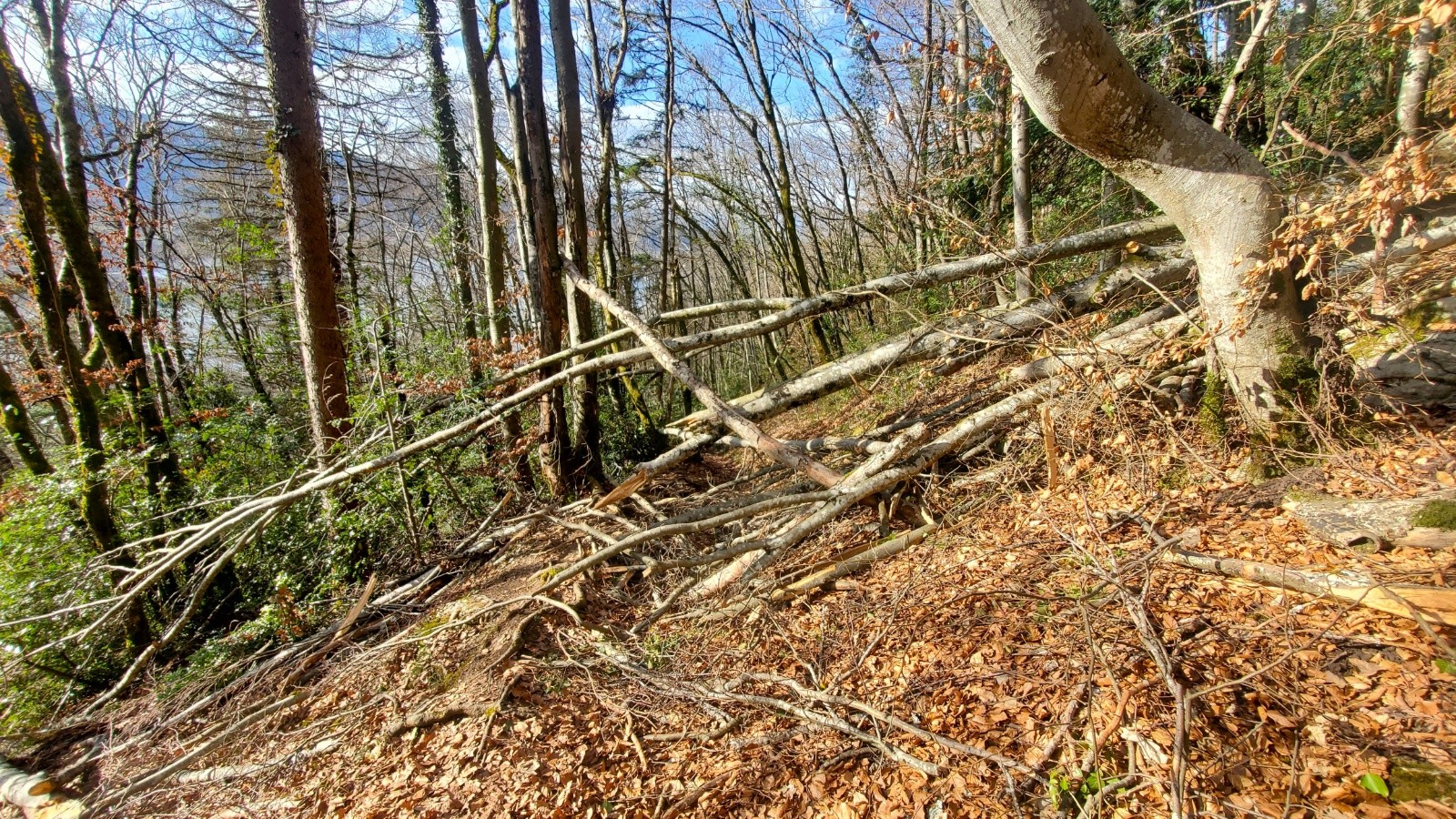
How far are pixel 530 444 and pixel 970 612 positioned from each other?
454cm

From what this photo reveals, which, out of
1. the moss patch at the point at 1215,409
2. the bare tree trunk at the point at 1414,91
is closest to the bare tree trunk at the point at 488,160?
the moss patch at the point at 1215,409

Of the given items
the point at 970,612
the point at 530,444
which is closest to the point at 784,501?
the point at 970,612

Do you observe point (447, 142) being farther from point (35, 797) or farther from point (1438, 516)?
point (1438, 516)

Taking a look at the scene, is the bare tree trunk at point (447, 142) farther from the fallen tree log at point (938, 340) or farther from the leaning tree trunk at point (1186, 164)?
the leaning tree trunk at point (1186, 164)

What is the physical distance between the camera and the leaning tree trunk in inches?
107

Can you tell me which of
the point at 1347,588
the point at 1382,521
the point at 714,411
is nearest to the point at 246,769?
the point at 714,411

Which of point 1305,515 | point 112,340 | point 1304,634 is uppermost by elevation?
point 112,340

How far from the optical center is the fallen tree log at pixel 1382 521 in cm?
221

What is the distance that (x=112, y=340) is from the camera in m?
5.57

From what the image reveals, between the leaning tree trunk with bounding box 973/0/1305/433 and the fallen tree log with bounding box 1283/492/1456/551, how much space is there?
2.02 ft

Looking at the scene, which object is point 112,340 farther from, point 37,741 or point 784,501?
point 784,501

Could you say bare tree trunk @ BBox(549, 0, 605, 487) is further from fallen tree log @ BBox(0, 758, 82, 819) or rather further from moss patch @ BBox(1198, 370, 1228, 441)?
moss patch @ BBox(1198, 370, 1228, 441)

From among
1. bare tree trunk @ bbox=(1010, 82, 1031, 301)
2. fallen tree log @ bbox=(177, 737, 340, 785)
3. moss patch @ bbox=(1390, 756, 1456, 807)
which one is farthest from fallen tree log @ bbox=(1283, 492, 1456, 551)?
fallen tree log @ bbox=(177, 737, 340, 785)

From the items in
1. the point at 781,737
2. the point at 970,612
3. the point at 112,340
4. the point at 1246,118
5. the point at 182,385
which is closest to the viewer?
the point at 781,737
